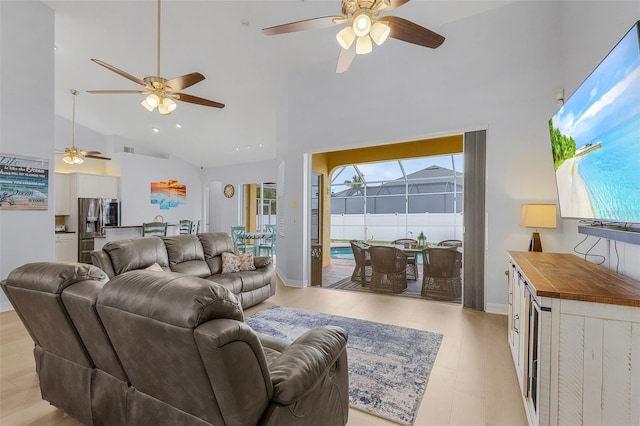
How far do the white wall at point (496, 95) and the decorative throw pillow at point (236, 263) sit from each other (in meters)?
2.46

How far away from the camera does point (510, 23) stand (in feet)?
11.7

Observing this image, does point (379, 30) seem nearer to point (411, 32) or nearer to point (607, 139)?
point (411, 32)

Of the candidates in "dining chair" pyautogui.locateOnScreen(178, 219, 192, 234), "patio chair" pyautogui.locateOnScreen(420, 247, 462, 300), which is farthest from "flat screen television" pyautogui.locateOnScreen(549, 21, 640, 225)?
"dining chair" pyautogui.locateOnScreen(178, 219, 192, 234)

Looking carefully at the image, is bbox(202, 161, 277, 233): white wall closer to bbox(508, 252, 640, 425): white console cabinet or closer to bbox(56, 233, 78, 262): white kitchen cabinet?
bbox(56, 233, 78, 262): white kitchen cabinet

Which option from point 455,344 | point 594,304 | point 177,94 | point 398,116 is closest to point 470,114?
point 398,116

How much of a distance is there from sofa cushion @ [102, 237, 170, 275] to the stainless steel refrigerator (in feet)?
15.2

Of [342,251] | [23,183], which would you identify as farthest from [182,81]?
[342,251]

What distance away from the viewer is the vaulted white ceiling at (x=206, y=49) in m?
3.80

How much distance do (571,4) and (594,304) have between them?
3.40 metres

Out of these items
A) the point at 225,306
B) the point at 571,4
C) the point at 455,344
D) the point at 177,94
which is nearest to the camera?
the point at 225,306

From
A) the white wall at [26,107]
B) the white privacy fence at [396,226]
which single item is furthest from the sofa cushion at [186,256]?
the white privacy fence at [396,226]

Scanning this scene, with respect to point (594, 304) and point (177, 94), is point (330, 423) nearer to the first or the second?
point (594, 304)

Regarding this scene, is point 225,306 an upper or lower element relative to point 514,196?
lower

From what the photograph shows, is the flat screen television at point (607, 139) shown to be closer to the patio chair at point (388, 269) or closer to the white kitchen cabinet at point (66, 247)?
the patio chair at point (388, 269)
